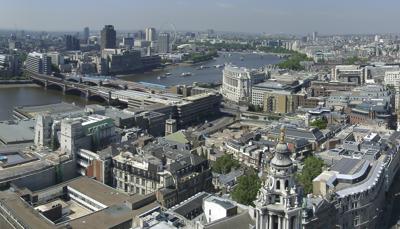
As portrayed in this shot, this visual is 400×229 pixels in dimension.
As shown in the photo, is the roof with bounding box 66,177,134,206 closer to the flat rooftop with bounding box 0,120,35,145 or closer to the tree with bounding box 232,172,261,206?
the tree with bounding box 232,172,261,206

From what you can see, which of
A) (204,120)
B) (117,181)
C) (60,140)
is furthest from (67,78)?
(117,181)

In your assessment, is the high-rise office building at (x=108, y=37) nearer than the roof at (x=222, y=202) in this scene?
No

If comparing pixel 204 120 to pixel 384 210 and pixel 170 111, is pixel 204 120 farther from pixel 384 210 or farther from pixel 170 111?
pixel 384 210

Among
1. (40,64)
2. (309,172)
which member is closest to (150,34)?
(40,64)

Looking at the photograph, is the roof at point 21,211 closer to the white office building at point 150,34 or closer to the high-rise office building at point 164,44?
the high-rise office building at point 164,44

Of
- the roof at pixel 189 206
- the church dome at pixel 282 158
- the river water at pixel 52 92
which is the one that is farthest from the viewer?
the river water at pixel 52 92

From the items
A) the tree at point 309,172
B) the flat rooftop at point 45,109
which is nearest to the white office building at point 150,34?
the flat rooftop at point 45,109

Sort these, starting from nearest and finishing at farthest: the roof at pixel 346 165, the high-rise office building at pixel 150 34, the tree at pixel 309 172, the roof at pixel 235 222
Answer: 1. the roof at pixel 235 222
2. the roof at pixel 346 165
3. the tree at pixel 309 172
4. the high-rise office building at pixel 150 34

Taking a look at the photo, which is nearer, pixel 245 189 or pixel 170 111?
pixel 245 189
